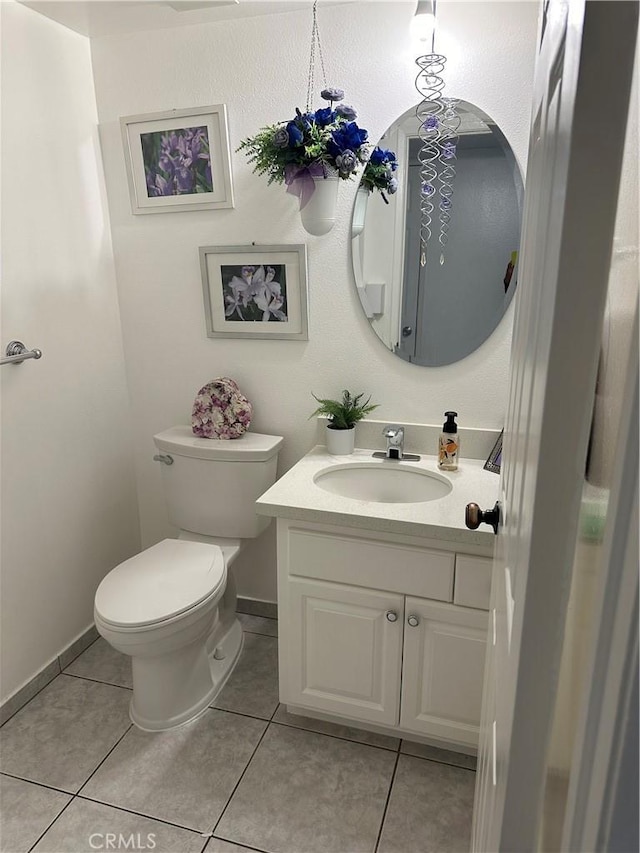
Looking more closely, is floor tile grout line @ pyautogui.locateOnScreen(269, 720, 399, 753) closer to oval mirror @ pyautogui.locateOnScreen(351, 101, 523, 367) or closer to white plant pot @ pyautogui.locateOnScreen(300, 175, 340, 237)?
oval mirror @ pyautogui.locateOnScreen(351, 101, 523, 367)

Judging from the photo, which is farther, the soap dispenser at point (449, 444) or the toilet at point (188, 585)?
the soap dispenser at point (449, 444)

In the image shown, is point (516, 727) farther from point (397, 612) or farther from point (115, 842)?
point (115, 842)

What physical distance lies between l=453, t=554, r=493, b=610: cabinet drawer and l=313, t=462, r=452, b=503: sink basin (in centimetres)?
38

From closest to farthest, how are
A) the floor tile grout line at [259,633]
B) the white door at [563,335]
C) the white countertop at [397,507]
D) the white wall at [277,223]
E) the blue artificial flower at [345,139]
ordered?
the white door at [563,335], the white countertop at [397,507], the blue artificial flower at [345,139], the white wall at [277,223], the floor tile grout line at [259,633]

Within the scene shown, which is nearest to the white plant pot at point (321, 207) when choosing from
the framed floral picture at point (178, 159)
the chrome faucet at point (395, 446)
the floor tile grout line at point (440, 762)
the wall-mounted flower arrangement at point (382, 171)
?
the wall-mounted flower arrangement at point (382, 171)

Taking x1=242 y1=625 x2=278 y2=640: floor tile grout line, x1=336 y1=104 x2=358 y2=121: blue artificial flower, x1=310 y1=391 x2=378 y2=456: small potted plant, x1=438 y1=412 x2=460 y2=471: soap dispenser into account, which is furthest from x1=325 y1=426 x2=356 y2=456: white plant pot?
x1=336 y1=104 x2=358 y2=121: blue artificial flower

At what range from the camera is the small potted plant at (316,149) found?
5.27 ft

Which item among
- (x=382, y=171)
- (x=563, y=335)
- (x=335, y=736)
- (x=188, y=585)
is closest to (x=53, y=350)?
(x=188, y=585)

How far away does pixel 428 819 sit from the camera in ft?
5.15

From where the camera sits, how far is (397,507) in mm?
1594

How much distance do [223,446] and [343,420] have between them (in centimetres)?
44

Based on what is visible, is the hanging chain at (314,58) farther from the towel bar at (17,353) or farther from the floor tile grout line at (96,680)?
the floor tile grout line at (96,680)

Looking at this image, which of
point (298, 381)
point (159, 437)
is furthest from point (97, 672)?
point (298, 381)

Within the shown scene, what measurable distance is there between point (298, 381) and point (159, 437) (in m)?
0.56
